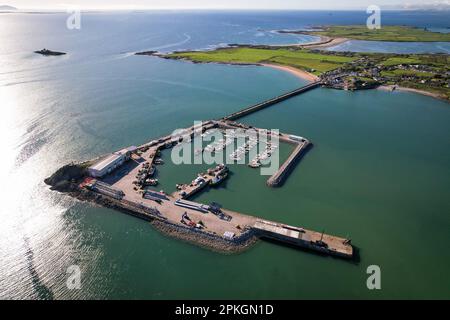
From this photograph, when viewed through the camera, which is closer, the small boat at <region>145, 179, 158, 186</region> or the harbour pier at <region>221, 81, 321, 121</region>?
the small boat at <region>145, 179, 158, 186</region>

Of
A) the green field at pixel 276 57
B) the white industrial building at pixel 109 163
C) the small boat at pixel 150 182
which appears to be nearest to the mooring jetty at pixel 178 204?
the white industrial building at pixel 109 163

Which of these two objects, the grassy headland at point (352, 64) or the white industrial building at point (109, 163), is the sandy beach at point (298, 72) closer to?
the grassy headland at point (352, 64)

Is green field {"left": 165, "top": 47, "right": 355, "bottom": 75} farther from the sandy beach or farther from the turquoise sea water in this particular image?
the turquoise sea water

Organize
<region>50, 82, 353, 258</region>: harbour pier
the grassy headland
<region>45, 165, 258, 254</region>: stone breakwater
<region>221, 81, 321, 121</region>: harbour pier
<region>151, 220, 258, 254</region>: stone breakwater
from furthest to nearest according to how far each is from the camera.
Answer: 1. the grassy headland
2. <region>221, 81, 321, 121</region>: harbour pier
3. <region>50, 82, 353, 258</region>: harbour pier
4. <region>45, 165, 258, 254</region>: stone breakwater
5. <region>151, 220, 258, 254</region>: stone breakwater

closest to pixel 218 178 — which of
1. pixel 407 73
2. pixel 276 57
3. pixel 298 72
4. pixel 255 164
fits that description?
pixel 255 164

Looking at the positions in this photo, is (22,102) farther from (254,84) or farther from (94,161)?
(254,84)

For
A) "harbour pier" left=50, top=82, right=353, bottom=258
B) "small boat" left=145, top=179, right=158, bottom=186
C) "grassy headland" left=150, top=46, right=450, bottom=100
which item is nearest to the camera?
"harbour pier" left=50, top=82, right=353, bottom=258

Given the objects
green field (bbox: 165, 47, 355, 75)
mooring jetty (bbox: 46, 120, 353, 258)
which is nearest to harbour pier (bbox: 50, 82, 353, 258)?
mooring jetty (bbox: 46, 120, 353, 258)
